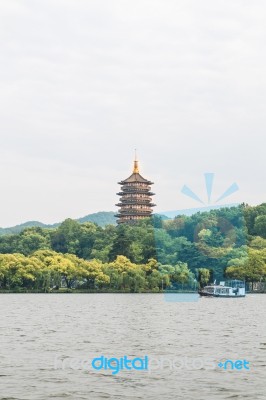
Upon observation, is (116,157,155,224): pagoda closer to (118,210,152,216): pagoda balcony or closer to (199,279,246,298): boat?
(118,210,152,216): pagoda balcony

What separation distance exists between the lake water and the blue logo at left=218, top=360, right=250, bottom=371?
0.84ft

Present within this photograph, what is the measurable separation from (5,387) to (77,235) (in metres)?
104

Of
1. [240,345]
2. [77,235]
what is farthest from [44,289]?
[240,345]

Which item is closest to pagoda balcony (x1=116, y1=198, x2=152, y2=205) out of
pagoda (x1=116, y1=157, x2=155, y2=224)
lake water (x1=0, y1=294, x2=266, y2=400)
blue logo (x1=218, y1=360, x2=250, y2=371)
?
pagoda (x1=116, y1=157, x2=155, y2=224)

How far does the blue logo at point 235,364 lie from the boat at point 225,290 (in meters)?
52.9

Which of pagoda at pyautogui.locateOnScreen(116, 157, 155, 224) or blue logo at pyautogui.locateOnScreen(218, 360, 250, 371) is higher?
pagoda at pyautogui.locateOnScreen(116, 157, 155, 224)

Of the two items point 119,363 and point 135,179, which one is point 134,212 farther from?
point 119,363

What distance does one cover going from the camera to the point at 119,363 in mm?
24094

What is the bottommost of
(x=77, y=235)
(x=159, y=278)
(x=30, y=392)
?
(x=30, y=392)

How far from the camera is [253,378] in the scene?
21.2m

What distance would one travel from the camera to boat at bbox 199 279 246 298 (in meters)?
79.5

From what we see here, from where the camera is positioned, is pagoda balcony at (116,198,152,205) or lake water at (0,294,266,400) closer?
lake water at (0,294,266,400)

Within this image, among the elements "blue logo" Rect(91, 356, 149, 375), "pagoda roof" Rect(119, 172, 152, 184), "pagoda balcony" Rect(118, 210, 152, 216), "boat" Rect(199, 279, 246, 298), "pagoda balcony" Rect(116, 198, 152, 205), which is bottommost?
"blue logo" Rect(91, 356, 149, 375)

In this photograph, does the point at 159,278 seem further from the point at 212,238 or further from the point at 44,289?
the point at 212,238
